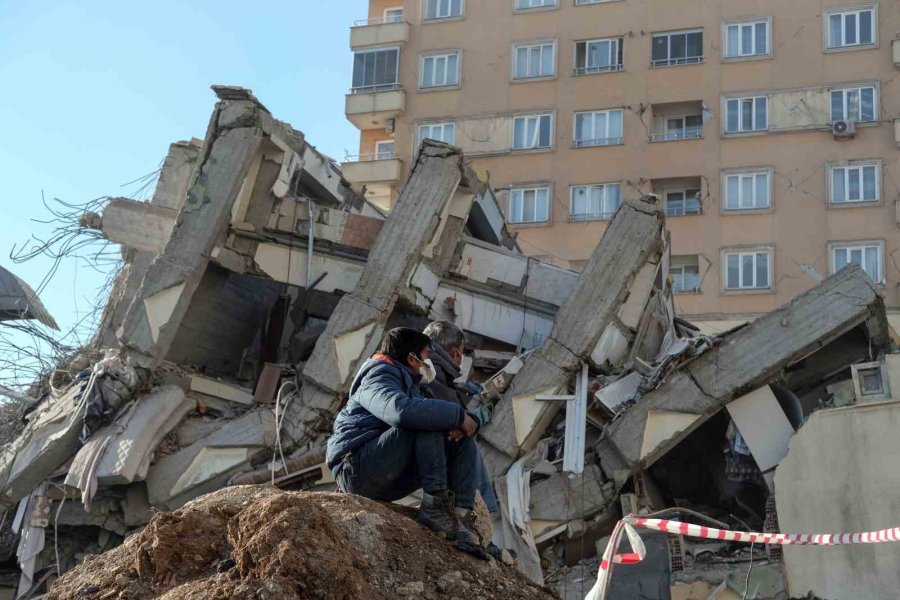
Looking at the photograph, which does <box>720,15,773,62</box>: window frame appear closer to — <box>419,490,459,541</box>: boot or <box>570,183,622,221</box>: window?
<box>570,183,622,221</box>: window

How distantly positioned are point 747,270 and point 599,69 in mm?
7538

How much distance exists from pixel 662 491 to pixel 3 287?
11.0 meters

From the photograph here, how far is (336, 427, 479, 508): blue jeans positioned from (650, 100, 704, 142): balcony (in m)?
28.4

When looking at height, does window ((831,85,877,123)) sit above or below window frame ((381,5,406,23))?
below

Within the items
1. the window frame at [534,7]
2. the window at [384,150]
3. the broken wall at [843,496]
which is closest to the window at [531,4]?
the window frame at [534,7]

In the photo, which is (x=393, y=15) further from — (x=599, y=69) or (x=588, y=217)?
(x=588, y=217)

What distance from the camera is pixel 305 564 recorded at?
5.62m

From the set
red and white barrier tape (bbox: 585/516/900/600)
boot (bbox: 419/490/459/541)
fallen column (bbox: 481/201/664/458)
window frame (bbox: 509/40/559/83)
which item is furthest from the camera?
window frame (bbox: 509/40/559/83)

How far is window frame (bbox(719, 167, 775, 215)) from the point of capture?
33.4m

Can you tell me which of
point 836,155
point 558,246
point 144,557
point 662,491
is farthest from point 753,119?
point 144,557

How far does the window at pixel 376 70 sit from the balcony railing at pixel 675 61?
7790mm

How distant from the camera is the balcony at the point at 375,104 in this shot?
36938 mm

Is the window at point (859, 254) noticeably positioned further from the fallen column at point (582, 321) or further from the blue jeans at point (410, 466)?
the blue jeans at point (410, 466)

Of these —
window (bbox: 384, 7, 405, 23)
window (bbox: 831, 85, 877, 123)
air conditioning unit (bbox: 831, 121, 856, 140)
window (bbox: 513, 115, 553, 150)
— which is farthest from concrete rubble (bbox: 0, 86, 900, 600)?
window (bbox: 384, 7, 405, 23)
